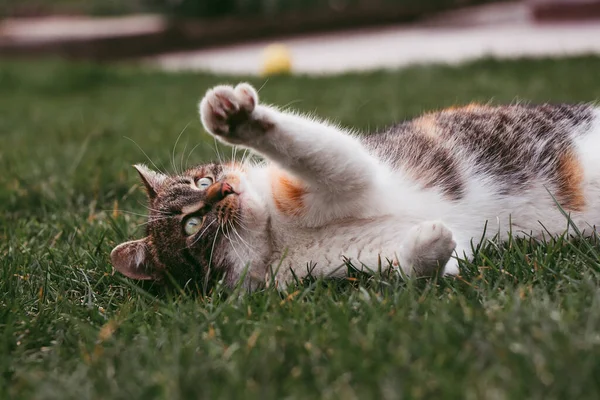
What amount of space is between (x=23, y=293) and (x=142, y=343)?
604 mm

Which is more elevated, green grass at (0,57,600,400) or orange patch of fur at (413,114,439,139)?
orange patch of fur at (413,114,439,139)

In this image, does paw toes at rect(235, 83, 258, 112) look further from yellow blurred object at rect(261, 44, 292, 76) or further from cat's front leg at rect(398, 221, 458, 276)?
yellow blurred object at rect(261, 44, 292, 76)

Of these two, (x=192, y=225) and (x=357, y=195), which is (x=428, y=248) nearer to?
(x=357, y=195)

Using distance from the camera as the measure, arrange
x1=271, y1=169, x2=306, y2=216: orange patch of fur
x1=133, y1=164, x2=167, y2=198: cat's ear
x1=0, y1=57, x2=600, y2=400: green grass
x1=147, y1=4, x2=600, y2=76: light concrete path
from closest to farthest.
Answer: x1=0, y1=57, x2=600, y2=400: green grass, x1=271, y1=169, x2=306, y2=216: orange patch of fur, x1=133, y1=164, x2=167, y2=198: cat's ear, x1=147, y1=4, x2=600, y2=76: light concrete path

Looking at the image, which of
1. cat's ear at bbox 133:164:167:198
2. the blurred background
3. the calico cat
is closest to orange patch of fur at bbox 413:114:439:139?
the calico cat

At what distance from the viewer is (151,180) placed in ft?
7.49

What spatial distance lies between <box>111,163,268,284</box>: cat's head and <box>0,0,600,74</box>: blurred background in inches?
261

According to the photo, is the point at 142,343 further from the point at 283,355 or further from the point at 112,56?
the point at 112,56

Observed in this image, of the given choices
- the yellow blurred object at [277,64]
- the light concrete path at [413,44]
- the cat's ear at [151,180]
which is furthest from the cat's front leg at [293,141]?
the yellow blurred object at [277,64]

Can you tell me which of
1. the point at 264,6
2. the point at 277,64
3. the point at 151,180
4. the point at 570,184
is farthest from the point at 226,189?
the point at 264,6

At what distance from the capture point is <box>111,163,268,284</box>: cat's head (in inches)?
75.9

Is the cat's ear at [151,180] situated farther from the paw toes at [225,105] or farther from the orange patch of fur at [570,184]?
the orange patch of fur at [570,184]

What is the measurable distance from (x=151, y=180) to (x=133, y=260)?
1.38 feet

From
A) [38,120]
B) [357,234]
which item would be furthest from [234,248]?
[38,120]
